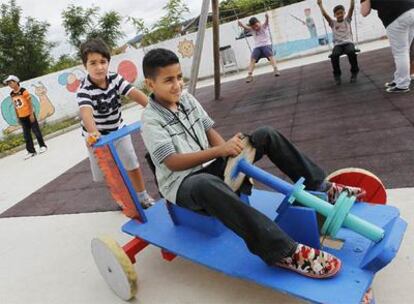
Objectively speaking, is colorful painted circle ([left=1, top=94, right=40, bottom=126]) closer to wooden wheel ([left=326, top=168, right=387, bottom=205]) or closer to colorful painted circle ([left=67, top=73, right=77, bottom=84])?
colorful painted circle ([left=67, top=73, right=77, bottom=84])

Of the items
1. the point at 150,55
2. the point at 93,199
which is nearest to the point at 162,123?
the point at 150,55

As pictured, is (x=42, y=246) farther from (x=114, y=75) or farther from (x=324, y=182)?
(x=324, y=182)

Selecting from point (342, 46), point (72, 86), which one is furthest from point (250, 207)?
point (72, 86)

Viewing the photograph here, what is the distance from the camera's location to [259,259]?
6.03ft

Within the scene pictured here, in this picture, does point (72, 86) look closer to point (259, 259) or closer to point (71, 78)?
point (71, 78)

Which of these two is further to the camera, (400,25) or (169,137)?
(400,25)

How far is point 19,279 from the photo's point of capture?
9.09ft

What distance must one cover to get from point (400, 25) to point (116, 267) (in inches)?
161

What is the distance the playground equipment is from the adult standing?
127 inches

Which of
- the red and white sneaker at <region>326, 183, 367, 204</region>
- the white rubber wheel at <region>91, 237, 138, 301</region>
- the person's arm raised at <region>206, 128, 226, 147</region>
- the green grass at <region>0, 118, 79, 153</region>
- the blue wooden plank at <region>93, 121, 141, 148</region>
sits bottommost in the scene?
the green grass at <region>0, 118, 79, 153</region>

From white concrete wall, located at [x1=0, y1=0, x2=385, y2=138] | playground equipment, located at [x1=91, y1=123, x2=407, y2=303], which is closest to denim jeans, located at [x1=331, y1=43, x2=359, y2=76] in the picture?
playground equipment, located at [x1=91, y1=123, x2=407, y2=303]

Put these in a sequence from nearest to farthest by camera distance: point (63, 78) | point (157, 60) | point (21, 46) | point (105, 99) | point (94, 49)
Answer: point (157, 60) → point (94, 49) → point (105, 99) → point (63, 78) → point (21, 46)

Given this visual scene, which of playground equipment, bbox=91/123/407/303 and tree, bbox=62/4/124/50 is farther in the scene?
tree, bbox=62/4/124/50

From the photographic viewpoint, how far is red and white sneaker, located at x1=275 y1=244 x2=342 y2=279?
1618 mm
